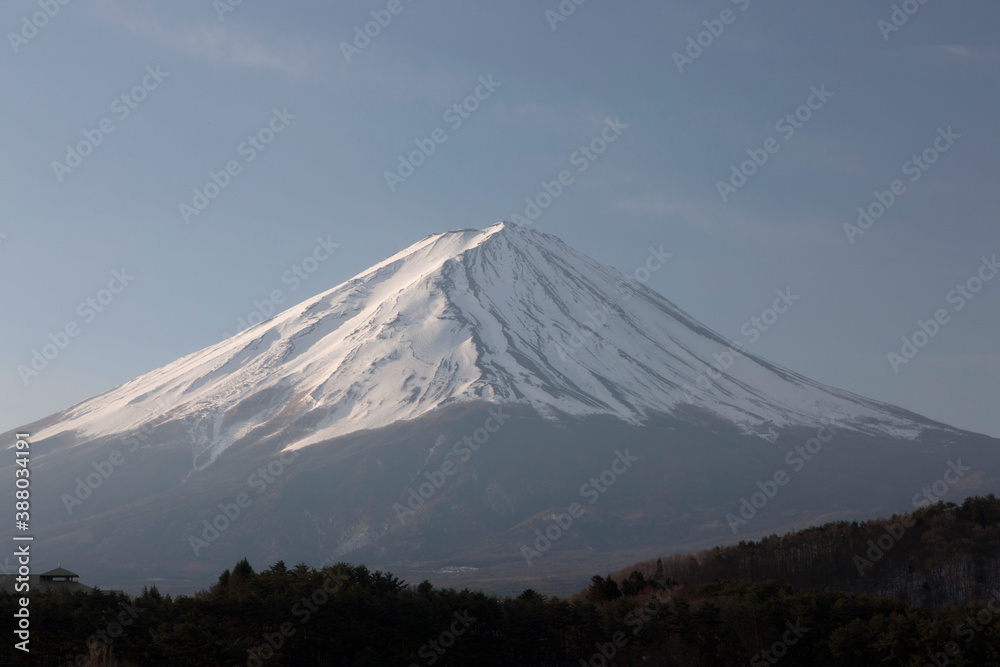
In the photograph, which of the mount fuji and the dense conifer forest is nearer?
the dense conifer forest

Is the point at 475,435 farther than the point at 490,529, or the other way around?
the point at 475,435

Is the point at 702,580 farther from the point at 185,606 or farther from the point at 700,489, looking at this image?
the point at 700,489

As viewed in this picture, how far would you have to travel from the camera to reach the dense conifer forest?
120ft

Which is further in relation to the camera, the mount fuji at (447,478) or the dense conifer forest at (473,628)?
the mount fuji at (447,478)

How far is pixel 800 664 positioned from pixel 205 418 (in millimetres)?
167219

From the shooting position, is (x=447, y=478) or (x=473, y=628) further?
(x=447, y=478)

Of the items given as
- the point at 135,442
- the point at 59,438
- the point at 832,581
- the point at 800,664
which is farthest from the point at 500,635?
the point at 59,438

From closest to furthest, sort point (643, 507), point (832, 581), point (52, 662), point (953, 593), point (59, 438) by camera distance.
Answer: point (52, 662)
point (953, 593)
point (832, 581)
point (643, 507)
point (59, 438)

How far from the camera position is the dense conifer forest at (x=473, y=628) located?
3656 centimetres

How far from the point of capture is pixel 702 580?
6128 centimetres

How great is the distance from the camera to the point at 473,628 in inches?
1677

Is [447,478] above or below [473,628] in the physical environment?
above

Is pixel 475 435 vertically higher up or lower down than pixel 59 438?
lower down

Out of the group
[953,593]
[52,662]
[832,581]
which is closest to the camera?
[52,662]
